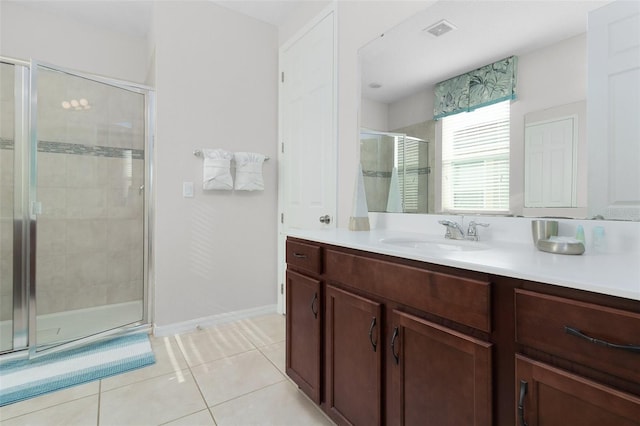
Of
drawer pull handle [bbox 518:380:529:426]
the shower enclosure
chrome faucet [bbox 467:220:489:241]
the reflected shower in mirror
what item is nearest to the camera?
drawer pull handle [bbox 518:380:529:426]

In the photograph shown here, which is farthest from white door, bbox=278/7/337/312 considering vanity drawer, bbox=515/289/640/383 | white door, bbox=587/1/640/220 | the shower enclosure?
vanity drawer, bbox=515/289/640/383

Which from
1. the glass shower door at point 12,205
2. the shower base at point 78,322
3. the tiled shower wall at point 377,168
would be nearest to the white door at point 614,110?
the tiled shower wall at point 377,168

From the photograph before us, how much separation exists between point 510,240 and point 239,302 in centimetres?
221

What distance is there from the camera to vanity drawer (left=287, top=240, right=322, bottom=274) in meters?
1.41

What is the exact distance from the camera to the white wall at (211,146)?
2385 mm

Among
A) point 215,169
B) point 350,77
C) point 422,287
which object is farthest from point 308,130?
point 422,287

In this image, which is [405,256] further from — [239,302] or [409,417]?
[239,302]

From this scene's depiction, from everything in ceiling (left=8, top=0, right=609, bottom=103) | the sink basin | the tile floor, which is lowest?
the tile floor

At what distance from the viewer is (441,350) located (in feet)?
2.95

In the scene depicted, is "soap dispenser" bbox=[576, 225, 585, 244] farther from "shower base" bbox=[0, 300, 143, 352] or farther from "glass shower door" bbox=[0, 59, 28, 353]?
"glass shower door" bbox=[0, 59, 28, 353]

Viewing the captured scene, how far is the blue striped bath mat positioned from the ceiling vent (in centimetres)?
254

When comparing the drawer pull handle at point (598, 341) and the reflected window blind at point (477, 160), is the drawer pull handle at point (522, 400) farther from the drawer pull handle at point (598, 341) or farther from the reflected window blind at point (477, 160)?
the reflected window blind at point (477, 160)

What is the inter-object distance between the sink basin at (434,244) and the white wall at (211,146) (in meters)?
1.69

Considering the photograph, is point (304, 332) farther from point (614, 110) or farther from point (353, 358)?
point (614, 110)
